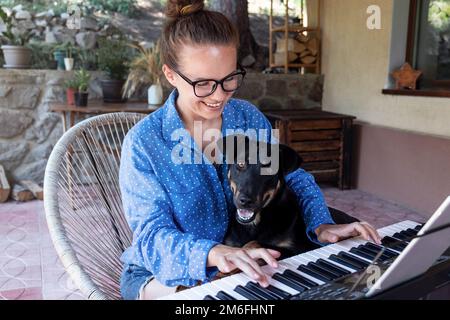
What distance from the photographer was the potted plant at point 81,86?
11.8ft

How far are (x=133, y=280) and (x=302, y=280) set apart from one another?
515mm

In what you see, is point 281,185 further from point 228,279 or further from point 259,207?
point 228,279

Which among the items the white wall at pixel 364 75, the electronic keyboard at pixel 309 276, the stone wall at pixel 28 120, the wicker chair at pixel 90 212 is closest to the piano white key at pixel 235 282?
the electronic keyboard at pixel 309 276

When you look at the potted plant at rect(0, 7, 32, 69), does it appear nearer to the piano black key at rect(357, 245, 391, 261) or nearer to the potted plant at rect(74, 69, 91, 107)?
the potted plant at rect(74, 69, 91, 107)

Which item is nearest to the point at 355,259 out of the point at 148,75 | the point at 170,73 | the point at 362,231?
the point at 362,231

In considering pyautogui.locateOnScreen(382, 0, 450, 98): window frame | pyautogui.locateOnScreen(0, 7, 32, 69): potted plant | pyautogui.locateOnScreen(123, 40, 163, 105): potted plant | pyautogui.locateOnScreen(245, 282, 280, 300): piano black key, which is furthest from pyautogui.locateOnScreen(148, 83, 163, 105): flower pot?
pyautogui.locateOnScreen(245, 282, 280, 300): piano black key

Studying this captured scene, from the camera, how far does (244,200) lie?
124 cm

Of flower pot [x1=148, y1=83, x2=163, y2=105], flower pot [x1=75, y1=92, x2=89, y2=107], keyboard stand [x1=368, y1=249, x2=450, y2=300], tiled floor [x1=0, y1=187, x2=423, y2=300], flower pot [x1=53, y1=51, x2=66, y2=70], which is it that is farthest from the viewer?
flower pot [x1=53, y1=51, x2=66, y2=70]

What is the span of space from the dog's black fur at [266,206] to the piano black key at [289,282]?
391 mm

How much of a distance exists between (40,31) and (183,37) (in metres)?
4.27

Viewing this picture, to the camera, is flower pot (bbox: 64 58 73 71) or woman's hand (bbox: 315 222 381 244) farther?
flower pot (bbox: 64 58 73 71)

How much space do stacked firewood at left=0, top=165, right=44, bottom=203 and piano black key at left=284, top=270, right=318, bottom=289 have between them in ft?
10.8

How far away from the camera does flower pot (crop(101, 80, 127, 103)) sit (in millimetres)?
3896

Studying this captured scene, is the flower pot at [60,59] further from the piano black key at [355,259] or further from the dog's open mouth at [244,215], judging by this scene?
the piano black key at [355,259]
